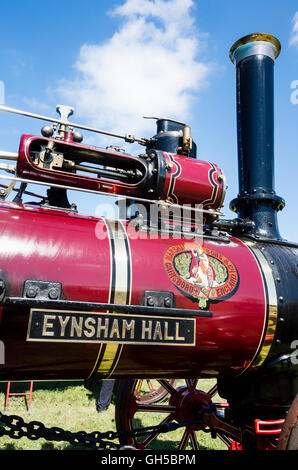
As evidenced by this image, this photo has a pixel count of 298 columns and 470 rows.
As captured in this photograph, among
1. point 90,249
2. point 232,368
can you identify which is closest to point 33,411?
point 232,368

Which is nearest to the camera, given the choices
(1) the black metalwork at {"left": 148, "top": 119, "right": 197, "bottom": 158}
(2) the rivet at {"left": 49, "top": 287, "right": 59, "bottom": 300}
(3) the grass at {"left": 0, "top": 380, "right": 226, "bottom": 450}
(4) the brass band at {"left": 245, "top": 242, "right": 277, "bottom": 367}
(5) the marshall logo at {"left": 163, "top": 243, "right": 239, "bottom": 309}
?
(2) the rivet at {"left": 49, "top": 287, "right": 59, "bottom": 300}

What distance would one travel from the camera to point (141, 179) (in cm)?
296

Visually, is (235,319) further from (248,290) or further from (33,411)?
(33,411)

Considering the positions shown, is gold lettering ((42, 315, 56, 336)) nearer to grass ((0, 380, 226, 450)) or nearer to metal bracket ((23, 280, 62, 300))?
metal bracket ((23, 280, 62, 300))

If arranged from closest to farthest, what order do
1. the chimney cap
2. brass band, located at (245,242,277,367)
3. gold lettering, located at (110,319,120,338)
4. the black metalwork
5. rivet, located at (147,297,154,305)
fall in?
gold lettering, located at (110,319,120,338)
rivet, located at (147,297,154,305)
brass band, located at (245,242,277,367)
the black metalwork
the chimney cap

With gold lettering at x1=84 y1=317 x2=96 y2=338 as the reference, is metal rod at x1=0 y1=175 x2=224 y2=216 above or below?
above

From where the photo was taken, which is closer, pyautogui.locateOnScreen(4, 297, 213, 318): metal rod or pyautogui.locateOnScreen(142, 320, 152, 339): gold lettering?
pyautogui.locateOnScreen(4, 297, 213, 318): metal rod

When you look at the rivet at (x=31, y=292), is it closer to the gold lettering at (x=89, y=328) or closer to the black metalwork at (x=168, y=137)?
the gold lettering at (x=89, y=328)

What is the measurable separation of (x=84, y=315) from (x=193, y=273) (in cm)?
82

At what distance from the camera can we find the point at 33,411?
6.77 metres

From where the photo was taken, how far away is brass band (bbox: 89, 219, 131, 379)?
234 cm

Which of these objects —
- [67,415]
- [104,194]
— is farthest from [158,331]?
[67,415]

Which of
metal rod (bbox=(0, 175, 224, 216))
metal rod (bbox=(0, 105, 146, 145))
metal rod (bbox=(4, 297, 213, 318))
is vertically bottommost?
metal rod (bbox=(4, 297, 213, 318))

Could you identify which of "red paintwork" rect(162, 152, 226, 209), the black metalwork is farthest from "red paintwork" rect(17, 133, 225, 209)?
the black metalwork
